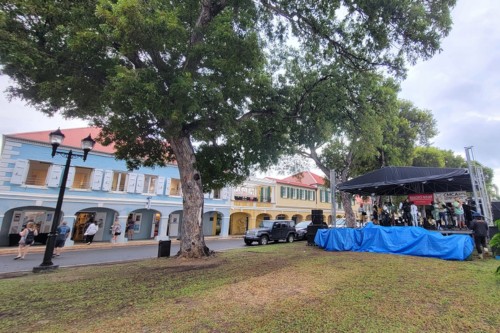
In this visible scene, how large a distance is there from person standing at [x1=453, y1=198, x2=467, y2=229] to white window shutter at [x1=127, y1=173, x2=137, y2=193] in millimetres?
22256

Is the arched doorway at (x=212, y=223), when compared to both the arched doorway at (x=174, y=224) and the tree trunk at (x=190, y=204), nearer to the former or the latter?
the arched doorway at (x=174, y=224)

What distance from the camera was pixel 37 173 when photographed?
706 inches

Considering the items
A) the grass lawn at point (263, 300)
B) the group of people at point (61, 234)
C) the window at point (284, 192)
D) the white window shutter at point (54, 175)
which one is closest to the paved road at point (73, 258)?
the group of people at point (61, 234)

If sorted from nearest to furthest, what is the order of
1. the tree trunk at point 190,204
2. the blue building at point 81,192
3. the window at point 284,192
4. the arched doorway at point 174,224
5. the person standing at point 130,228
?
the tree trunk at point 190,204 < the blue building at point 81,192 < the person standing at point 130,228 < the arched doorway at point 174,224 < the window at point 284,192

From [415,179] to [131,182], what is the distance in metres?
20.3

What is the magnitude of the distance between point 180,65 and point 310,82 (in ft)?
19.2

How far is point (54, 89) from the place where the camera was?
7398 mm

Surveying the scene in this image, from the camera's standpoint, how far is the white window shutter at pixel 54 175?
1772cm

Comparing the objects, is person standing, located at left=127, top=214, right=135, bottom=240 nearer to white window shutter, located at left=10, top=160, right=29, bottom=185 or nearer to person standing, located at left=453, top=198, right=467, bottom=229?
white window shutter, located at left=10, top=160, right=29, bottom=185

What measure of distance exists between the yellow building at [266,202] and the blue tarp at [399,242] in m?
14.8

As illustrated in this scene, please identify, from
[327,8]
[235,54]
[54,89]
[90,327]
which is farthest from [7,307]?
[327,8]

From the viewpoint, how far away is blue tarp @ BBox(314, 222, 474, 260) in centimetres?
867

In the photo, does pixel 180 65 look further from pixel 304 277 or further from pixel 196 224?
pixel 304 277

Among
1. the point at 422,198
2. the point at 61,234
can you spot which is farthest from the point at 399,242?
the point at 61,234
